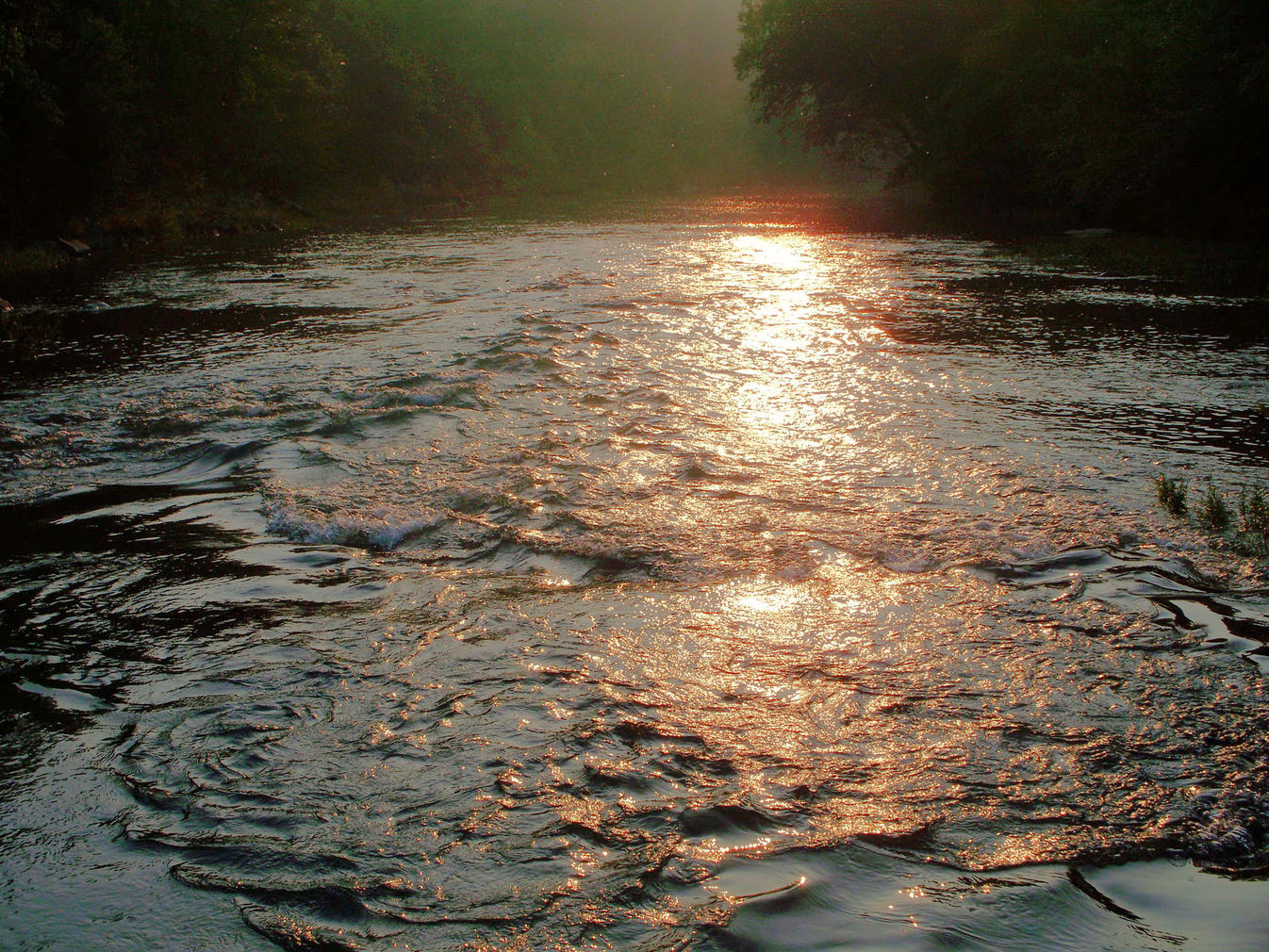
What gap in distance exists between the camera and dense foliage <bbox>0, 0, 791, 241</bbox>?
66.5 feet

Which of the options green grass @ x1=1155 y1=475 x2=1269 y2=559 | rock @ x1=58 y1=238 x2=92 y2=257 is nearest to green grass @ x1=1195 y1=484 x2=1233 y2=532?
green grass @ x1=1155 y1=475 x2=1269 y2=559

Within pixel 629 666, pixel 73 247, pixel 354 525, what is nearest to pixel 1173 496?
pixel 629 666

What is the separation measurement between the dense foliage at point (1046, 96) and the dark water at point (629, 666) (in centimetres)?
1174

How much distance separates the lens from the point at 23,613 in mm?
4020

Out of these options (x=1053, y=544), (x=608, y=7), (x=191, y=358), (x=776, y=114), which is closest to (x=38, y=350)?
(x=191, y=358)

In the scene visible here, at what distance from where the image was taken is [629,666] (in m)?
3.58

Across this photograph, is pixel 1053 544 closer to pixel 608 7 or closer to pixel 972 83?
pixel 972 83

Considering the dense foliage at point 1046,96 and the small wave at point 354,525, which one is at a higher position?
the dense foliage at point 1046,96

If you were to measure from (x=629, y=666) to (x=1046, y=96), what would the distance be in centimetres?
2547

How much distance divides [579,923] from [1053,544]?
124 inches

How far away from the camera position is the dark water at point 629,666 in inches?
97.3

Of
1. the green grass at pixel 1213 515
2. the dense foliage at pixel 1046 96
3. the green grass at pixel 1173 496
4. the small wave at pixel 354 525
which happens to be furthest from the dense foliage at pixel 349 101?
the green grass at pixel 1213 515

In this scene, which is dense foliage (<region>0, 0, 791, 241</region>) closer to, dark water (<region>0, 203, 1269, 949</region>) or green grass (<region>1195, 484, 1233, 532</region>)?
dark water (<region>0, 203, 1269, 949</region>)

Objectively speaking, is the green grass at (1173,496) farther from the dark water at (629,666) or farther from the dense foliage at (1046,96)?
the dense foliage at (1046,96)
